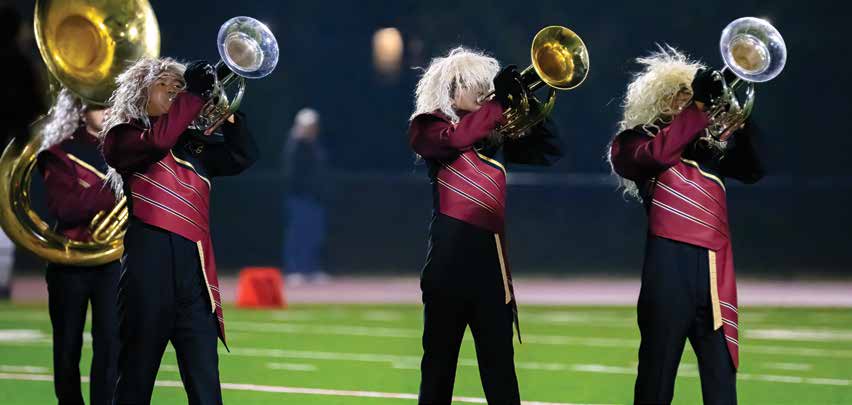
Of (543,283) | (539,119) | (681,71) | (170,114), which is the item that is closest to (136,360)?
(170,114)

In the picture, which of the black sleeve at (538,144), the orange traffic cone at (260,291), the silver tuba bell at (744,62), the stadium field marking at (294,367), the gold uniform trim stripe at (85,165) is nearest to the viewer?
the silver tuba bell at (744,62)

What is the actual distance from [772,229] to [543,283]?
252cm

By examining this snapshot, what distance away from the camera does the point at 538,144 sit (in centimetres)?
566

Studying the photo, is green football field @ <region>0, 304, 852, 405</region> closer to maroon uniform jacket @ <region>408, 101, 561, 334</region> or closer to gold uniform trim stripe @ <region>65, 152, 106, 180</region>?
gold uniform trim stripe @ <region>65, 152, 106, 180</region>

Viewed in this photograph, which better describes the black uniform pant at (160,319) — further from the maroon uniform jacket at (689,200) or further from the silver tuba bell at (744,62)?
the silver tuba bell at (744,62)

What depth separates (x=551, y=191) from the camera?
15.9m

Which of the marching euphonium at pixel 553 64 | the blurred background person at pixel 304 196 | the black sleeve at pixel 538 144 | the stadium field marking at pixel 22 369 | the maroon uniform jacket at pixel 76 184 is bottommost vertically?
the stadium field marking at pixel 22 369

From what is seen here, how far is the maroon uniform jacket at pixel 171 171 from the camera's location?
5.15 m

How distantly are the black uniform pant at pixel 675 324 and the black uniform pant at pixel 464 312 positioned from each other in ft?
1.65

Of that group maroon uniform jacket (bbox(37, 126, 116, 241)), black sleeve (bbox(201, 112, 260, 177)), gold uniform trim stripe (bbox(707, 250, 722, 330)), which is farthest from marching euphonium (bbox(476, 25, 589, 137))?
maroon uniform jacket (bbox(37, 126, 116, 241))

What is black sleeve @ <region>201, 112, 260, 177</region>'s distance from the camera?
5.54 metres

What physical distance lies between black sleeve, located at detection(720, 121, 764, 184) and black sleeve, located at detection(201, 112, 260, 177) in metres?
1.81

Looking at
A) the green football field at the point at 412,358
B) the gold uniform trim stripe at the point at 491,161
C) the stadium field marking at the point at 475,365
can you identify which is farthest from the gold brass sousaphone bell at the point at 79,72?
the stadium field marking at the point at 475,365

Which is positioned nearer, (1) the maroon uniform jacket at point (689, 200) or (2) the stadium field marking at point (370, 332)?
(1) the maroon uniform jacket at point (689, 200)
